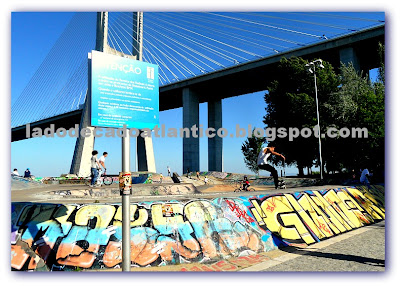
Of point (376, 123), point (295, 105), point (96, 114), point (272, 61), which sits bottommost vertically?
point (96, 114)

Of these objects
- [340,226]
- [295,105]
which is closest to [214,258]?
[340,226]

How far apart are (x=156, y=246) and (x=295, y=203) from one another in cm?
512

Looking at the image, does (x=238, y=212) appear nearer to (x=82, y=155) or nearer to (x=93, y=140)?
(x=82, y=155)

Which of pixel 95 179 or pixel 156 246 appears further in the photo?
pixel 95 179

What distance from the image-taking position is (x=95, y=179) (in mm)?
14180

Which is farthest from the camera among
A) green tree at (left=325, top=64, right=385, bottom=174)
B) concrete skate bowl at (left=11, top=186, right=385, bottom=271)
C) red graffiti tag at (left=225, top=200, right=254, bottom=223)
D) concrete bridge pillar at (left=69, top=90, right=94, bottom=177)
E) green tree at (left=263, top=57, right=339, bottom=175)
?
concrete bridge pillar at (left=69, top=90, right=94, bottom=177)

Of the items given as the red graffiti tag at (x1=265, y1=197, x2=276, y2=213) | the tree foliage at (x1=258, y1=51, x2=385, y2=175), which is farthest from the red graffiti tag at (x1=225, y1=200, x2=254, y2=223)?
the tree foliage at (x1=258, y1=51, x2=385, y2=175)

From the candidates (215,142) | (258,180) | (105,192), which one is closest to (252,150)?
(215,142)

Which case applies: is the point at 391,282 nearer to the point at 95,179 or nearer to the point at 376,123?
the point at 95,179

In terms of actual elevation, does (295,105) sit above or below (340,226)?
above

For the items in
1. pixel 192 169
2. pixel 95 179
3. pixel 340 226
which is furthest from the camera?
pixel 192 169

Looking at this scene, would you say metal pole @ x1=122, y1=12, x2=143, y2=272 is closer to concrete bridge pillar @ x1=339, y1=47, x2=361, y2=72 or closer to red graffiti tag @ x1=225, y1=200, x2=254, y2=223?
red graffiti tag @ x1=225, y1=200, x2=254, y2=223

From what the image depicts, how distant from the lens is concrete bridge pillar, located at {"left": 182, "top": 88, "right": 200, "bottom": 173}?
57094mm

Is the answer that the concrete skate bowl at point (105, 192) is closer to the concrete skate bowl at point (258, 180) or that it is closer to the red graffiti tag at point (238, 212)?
the red graffiti tag at point (238, 212)
